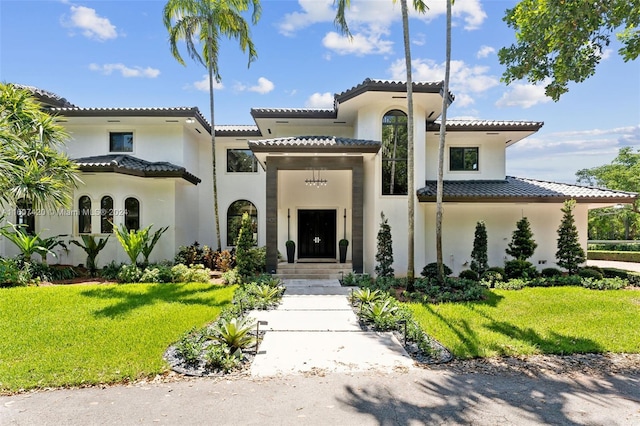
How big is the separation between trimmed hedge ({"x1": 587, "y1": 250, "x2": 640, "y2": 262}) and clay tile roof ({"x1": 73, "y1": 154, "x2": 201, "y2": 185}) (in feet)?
92.9

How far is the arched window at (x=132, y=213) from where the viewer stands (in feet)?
44.4

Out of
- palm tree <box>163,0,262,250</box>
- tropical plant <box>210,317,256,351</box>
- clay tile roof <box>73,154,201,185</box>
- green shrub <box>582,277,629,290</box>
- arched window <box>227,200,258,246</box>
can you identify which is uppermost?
palm tree <box>163,0,262,250</box>

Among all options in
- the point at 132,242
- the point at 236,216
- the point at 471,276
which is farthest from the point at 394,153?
the point at 132,242

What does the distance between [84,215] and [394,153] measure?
12729 mm

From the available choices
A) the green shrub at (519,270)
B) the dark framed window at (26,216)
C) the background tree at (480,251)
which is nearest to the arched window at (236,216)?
the dark framed window at (26,216)

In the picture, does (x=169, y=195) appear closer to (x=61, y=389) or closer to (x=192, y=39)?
(x=192, y=39)

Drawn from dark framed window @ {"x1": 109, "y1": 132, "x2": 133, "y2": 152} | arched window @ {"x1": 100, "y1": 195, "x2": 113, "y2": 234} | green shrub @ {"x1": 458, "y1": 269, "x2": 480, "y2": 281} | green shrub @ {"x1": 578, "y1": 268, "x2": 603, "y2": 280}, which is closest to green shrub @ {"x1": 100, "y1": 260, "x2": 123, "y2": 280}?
arched window @ {"x1": 100, "y1": 195, "x2": 113, "y2": 234}

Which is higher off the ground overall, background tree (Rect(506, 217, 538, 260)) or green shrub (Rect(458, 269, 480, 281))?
background tree (Rect(506, 217, 538, 260))

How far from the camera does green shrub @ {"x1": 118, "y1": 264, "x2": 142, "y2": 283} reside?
11.2 metres

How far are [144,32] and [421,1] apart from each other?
10.7 metres

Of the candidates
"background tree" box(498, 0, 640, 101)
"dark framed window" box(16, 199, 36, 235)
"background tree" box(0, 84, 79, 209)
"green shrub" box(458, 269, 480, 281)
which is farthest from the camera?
"dark framed window" box(16, 199, 36, 235)

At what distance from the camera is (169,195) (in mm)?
13805

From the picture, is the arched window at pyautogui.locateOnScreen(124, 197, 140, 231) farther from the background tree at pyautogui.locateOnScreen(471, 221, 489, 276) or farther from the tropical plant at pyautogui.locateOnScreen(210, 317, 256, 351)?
the background tree at pyautogui.locateOnScreen(471, 221, 489, 276)

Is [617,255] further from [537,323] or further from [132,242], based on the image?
[132,242]
